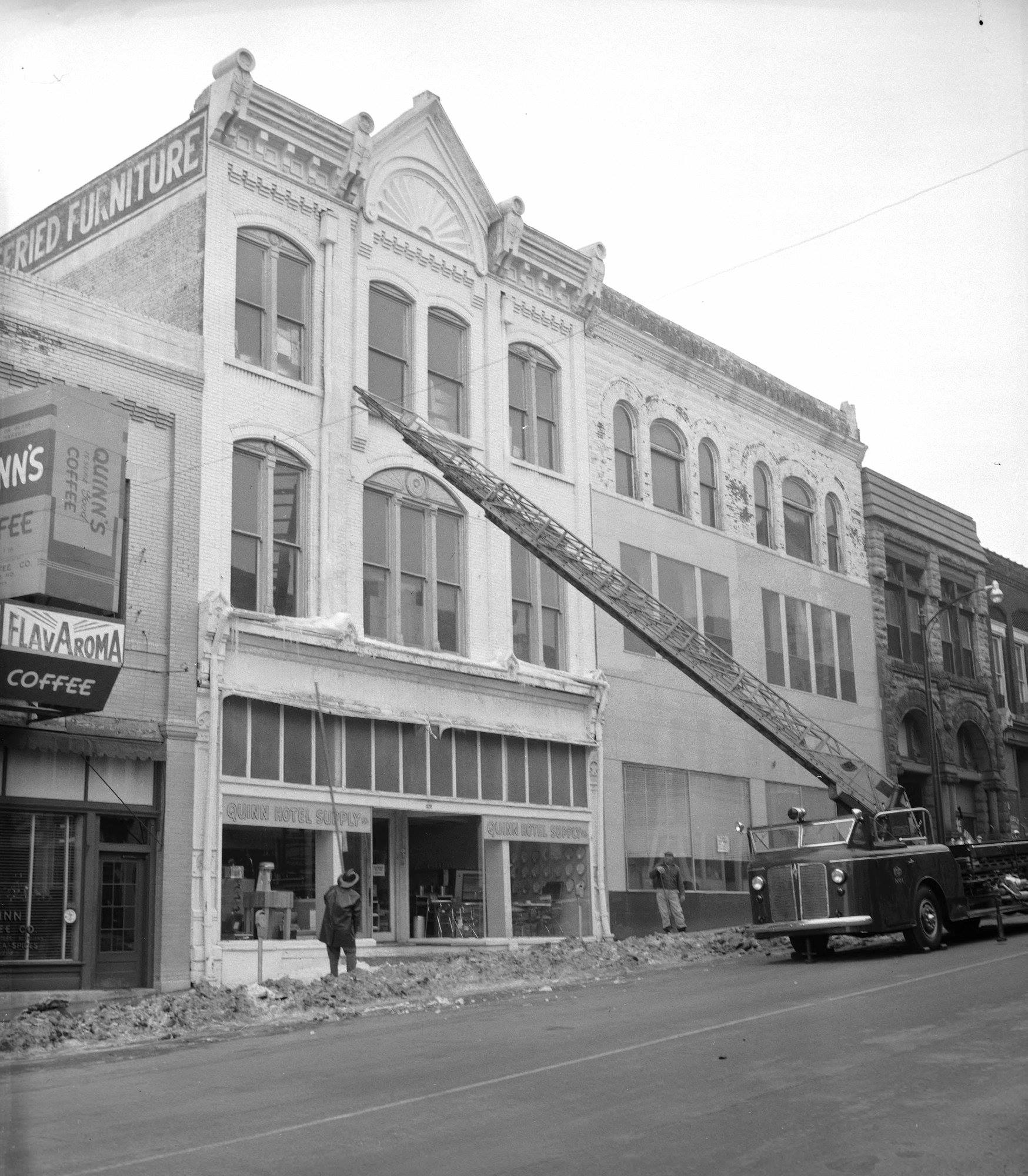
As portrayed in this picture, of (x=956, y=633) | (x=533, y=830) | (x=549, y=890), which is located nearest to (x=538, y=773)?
(x=533, y=830)

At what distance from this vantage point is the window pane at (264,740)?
2203 cm

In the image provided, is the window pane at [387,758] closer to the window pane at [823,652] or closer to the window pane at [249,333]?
the window pane at [249,333]

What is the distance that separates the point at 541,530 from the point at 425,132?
8.67 meters

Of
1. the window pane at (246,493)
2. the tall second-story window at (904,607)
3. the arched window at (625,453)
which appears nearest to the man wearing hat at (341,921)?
the window pane at (246,493)

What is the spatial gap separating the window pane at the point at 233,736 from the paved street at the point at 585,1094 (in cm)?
665

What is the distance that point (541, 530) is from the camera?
2441 cm

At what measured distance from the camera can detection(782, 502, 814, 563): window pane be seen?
120ft

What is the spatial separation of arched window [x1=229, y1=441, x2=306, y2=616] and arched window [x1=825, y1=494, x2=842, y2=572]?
1835 cm

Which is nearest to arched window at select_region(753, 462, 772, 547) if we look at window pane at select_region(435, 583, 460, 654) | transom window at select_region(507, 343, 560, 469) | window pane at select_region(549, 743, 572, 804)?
transom window at select_region(507, 343, 560, 469)

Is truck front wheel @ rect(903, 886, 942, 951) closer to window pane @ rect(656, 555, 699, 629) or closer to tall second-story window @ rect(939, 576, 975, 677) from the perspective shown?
Result: window pane @ rect(656, 555, 699, 629)

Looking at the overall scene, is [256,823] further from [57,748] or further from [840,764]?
[840,764]

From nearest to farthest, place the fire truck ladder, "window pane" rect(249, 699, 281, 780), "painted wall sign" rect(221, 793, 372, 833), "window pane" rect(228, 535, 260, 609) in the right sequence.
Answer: "painted wall sign" rect(221, 793, 372, 833) → "window pane" rect(249, 699, 281, 780) → "window pane" rect(228, 535, 260, 609) → the fire truck ladder

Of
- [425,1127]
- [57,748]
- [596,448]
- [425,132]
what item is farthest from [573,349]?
[425,1127]

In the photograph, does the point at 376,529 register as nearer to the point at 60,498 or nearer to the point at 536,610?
the point at 536,610
